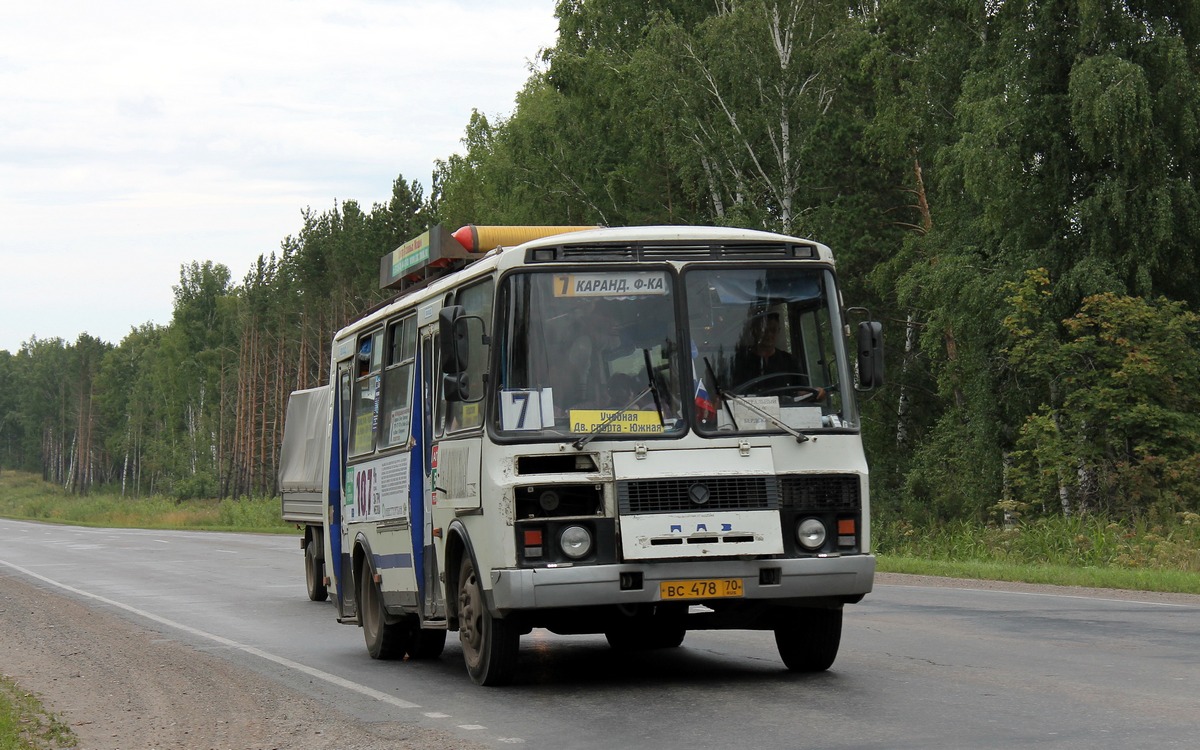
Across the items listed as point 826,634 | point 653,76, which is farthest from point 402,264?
point 653,76

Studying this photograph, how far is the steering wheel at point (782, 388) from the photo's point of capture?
10.6m

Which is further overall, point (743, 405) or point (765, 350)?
point (765, 350)

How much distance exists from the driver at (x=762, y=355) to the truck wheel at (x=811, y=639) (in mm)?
1764

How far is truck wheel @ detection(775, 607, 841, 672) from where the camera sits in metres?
11.3

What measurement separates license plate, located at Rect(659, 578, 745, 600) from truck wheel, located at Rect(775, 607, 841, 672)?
1.30 meters

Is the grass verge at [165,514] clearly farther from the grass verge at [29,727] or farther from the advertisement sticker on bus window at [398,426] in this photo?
the grass verge at [29,727]

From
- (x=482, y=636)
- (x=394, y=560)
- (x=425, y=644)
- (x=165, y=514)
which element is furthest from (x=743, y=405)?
(x=165, y=514)

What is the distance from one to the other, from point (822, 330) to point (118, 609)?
13777 mm

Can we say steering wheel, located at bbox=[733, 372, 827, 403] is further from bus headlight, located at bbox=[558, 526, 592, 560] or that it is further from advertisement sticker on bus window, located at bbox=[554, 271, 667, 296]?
bus headlight, located at bbox=[558, 526, 592, 560]

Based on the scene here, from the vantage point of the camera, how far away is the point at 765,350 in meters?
10.7

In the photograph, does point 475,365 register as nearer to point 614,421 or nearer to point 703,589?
point 614,421

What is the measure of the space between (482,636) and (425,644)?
319 cm

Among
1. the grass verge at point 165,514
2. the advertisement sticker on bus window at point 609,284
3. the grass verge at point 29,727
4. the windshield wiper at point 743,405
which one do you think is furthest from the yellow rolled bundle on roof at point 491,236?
Answer: the grass verge at point 165,514

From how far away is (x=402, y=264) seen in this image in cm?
1410
